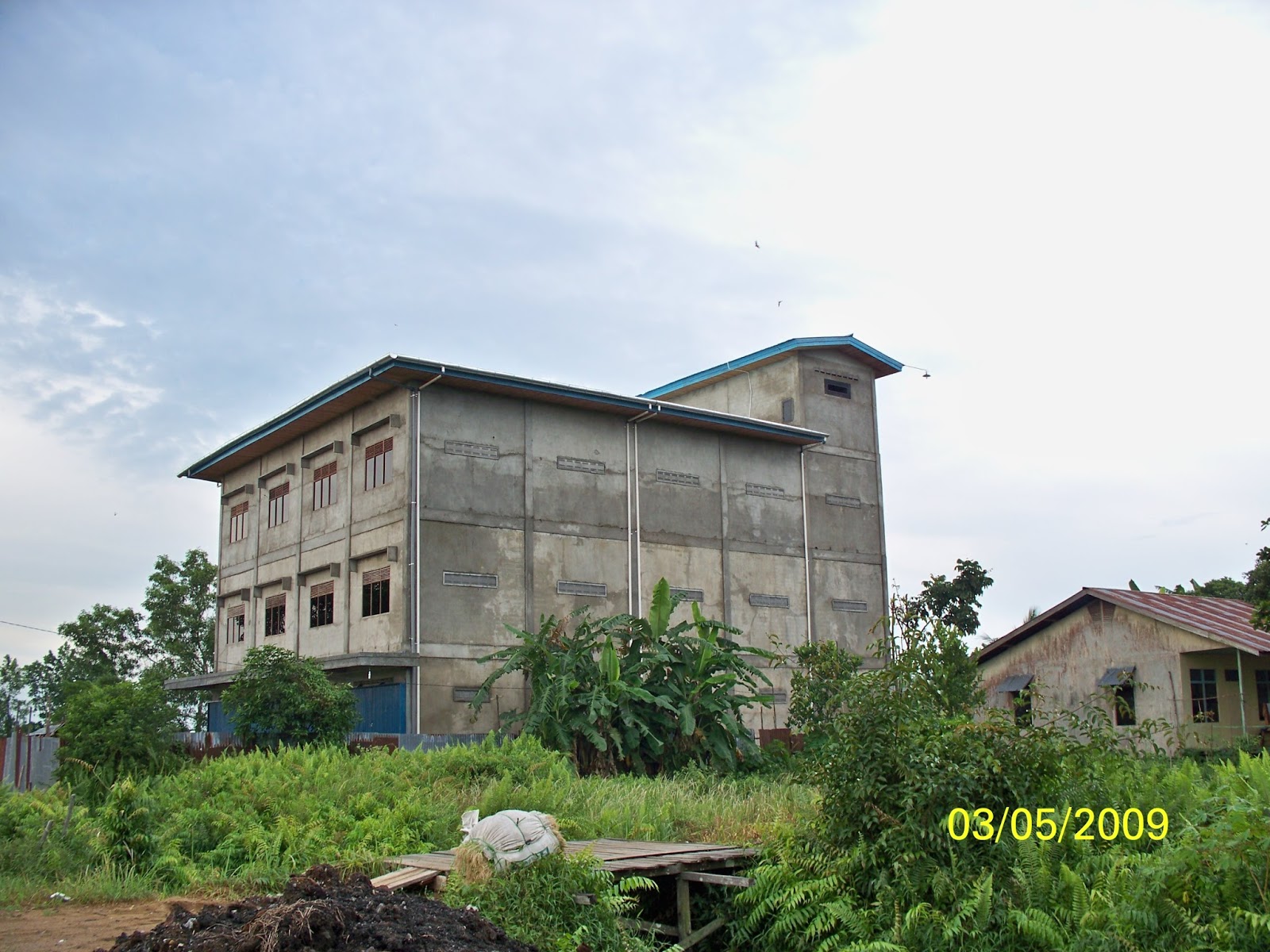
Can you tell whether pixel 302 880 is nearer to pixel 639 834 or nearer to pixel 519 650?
pixel 639 834

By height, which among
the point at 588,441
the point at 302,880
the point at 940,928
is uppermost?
the point at 588,441

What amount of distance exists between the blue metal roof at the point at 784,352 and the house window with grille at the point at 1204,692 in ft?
43.3

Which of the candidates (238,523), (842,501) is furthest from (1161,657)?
(238,523)

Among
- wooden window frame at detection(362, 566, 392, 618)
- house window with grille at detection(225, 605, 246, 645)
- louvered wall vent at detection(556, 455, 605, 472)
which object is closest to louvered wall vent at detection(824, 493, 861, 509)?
louvered wall vent at detection(556, 455, 605, 472)

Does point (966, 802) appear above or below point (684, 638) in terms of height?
below

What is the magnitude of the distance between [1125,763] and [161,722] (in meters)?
13.1

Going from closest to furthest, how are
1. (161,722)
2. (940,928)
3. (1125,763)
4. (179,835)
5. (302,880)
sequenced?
(302,880) → (940,928) → (1125,763) → (179,835) → (161,722)

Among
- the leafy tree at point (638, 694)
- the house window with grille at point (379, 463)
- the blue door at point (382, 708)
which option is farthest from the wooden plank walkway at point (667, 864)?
the house window with grille at point (379, 463)

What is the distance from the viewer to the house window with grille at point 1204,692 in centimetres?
2792

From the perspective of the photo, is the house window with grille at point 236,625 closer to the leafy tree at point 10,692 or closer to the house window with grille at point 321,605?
the house window with grille at point 321,605

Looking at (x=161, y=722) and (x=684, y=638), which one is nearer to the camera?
(x=161, y=722)

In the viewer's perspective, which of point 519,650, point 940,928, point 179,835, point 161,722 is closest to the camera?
point 940,928

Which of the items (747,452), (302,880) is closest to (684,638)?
(747,452)

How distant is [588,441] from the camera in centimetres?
3130
